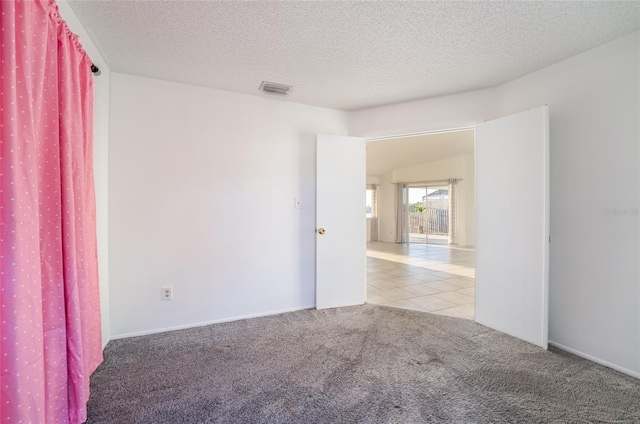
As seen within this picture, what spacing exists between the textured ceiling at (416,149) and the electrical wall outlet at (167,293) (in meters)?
4.61

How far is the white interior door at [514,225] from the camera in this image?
7.09ft

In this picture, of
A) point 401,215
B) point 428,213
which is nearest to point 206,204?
point 401,215

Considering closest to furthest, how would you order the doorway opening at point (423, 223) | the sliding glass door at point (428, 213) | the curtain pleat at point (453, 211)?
the doorway opening at point (423, 223)
the curtain pleat at point (453, 211)
the sliding glass door at point (428, 213)

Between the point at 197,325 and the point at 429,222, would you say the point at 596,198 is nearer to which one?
the point at 197,325

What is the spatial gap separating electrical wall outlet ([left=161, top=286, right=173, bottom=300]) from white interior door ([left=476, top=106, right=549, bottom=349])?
116 inches

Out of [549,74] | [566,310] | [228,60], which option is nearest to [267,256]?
[228,60]

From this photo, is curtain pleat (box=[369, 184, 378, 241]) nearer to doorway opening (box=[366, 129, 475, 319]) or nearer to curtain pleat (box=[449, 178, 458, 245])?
doorway opening (box=[366, 129, 475, 319])

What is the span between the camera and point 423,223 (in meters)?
9.96

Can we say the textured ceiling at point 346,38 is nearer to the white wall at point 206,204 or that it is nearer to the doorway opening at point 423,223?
the white wall at point 206,204

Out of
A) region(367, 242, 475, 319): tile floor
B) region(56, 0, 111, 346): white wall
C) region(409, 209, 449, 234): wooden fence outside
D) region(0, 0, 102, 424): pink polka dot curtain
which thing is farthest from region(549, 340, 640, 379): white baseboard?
region(409, 209, 449, 234): wooden fence outside

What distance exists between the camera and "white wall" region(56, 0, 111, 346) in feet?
6.69

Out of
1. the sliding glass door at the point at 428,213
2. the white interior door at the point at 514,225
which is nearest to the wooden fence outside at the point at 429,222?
the sliding glass door at the point at 428,213

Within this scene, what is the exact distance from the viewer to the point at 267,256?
2855 mm

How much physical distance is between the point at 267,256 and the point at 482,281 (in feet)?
7.10
